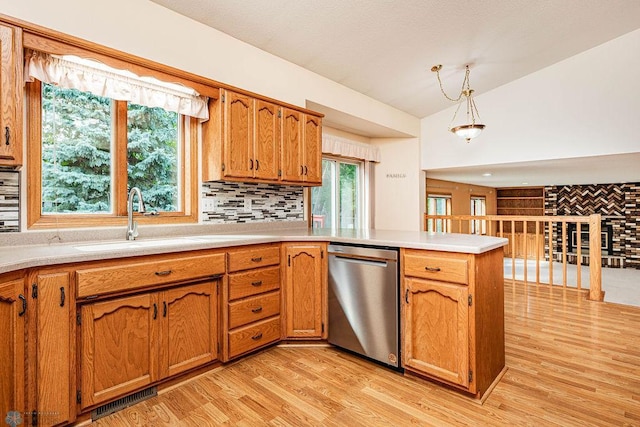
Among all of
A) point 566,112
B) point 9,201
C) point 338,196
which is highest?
point 566,112

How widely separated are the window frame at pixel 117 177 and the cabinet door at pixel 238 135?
0.33 m

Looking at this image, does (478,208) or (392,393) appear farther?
(478,208)

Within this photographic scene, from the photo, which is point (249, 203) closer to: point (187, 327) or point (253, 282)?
point (253, 282)

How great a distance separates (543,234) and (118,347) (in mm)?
9351

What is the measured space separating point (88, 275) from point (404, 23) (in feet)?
9.54

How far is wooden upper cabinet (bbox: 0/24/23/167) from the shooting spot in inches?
61.9

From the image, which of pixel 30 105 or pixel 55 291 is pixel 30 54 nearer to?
pixel 30 105

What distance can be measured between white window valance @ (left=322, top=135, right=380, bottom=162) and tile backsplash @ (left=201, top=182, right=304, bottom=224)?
0.99 metres

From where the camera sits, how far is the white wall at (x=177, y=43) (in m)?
1.91

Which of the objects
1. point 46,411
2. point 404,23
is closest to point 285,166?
point 404,23

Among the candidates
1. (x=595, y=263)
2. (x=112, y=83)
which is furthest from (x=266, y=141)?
(x=595, y=263)

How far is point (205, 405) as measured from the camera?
1.78m

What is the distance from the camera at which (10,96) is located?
160 centimetres

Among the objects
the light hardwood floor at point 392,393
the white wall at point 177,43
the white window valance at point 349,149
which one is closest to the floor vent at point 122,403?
the light hardwood floor at point 392,393
